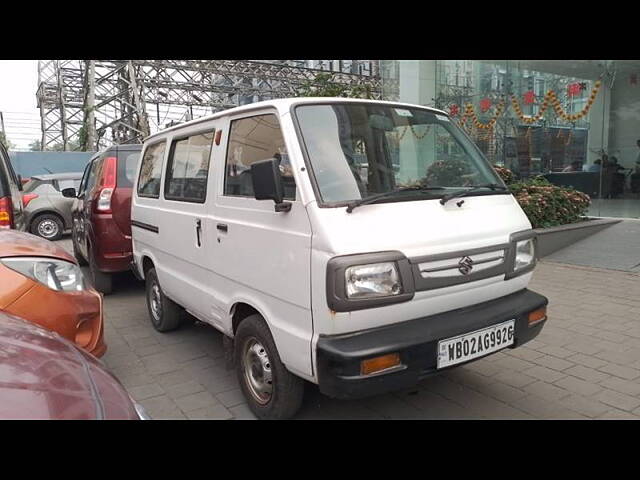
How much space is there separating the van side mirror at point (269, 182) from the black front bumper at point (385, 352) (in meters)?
0.76

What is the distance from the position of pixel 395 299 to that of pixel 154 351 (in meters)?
2.79

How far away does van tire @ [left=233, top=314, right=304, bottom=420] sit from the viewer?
2.77 m

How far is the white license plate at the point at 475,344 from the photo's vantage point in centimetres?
254

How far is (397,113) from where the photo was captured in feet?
11.2

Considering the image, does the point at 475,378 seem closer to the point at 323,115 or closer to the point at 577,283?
the point at 323,115

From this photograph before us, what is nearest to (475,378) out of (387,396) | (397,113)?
(387,396)

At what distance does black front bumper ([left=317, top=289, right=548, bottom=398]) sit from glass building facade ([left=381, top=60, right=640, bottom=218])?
9423mm

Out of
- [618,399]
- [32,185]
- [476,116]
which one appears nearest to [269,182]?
[618,399]

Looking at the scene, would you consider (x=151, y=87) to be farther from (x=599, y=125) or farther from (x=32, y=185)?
(x=599, y=125)

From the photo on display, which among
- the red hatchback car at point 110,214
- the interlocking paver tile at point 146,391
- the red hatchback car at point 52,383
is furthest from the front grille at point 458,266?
the red hatchback car at point 110,214

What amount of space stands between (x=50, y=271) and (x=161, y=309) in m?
1.50

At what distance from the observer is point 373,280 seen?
7.89 ft

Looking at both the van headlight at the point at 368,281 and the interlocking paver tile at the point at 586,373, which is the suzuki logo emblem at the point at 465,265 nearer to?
the van headlight at the point at 368,281

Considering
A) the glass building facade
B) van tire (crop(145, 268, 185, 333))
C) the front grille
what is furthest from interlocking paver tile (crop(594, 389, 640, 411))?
the glass building facade
